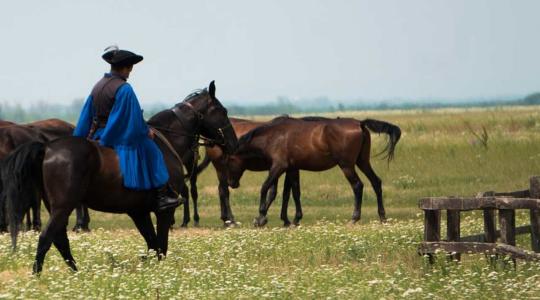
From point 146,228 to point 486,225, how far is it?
4.28m

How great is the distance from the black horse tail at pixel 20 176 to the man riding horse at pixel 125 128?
81cm

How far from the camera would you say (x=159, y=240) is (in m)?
14.4

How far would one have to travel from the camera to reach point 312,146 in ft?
81.3

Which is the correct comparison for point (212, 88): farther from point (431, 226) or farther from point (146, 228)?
point (431, 226)

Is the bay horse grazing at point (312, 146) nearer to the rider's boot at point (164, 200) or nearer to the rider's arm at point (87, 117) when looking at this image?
the rider's boot at point (164, 200)

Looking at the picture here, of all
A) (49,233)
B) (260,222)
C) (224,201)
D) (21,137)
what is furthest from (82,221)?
(49,233)

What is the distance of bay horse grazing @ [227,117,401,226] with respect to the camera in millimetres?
24578

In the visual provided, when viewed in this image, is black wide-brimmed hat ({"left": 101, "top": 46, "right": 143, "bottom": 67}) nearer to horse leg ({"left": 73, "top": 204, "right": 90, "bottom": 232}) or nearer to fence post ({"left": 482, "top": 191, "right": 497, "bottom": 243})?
fence post ({"left": 482, "top": 191, "right": 497, "bottom": 243})

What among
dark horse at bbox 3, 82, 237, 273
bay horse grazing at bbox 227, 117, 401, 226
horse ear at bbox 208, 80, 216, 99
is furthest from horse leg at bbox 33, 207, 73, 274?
bay horse grazing at bbox 227, 117, 401, 226

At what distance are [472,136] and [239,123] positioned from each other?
59.5 feet

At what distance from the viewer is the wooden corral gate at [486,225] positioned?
45.9 ft

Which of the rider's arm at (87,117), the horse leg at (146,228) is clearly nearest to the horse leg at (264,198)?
the horse leg at (146,228)

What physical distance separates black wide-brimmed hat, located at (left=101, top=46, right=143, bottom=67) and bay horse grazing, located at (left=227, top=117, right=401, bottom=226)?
34.9 ft

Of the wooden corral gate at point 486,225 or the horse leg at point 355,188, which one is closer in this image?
the wooden corral gate at point 486,225
